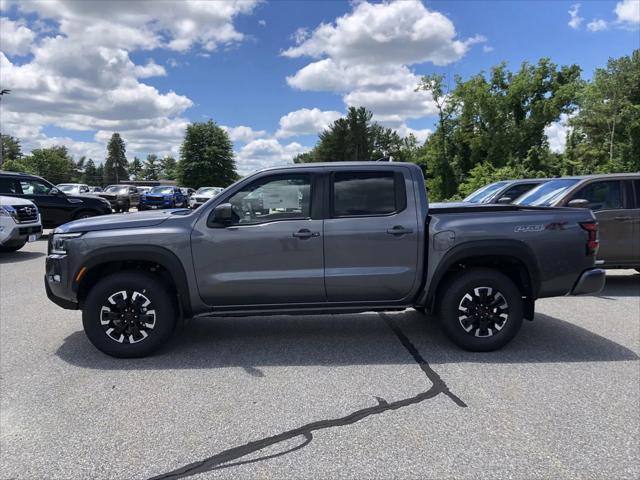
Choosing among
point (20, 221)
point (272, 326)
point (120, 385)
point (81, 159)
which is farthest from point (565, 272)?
point (81, 159)

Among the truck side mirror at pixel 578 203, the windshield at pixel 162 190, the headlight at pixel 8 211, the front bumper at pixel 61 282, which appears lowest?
the front bumper at pixel 61 282

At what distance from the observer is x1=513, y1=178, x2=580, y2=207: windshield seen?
8238 mm

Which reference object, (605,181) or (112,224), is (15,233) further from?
(605,181)

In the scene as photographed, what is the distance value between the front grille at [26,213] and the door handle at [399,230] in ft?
33.5

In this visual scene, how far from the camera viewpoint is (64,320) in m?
6.15

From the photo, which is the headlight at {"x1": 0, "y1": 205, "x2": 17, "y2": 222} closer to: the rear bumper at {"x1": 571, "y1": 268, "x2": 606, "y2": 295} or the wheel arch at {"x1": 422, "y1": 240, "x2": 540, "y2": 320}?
the wheel arch at {"x1": 422, "y1": 240, "x2": 540, "y2": 320}

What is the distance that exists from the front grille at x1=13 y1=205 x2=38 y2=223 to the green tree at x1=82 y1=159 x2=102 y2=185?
462 feet

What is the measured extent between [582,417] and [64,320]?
5.70m

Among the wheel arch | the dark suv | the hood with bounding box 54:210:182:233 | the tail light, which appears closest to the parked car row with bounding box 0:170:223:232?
the dark suv

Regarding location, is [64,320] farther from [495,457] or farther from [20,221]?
[20,221]

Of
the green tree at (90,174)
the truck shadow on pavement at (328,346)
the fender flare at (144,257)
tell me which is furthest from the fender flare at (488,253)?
the green tree at (90,174)

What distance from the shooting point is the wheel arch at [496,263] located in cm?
477

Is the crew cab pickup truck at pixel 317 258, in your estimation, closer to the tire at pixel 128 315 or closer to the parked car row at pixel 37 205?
the tire at pixel 128 315

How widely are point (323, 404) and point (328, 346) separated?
1.38m
